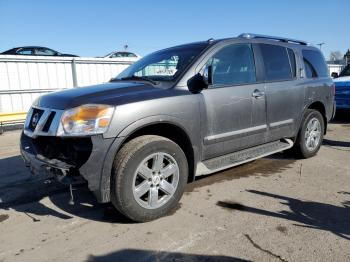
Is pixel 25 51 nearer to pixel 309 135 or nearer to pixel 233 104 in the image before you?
pixel 309 135

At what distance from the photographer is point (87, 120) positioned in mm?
3244

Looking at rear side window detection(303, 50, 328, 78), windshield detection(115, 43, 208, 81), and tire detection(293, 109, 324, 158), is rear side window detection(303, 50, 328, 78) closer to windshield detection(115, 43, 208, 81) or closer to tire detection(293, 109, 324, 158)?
tire detection(293, 109, 324, 158)

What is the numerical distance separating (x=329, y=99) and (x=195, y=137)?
10.9 feet

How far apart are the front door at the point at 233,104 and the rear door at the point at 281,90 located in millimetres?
208

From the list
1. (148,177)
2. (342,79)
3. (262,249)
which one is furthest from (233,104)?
(342,79)

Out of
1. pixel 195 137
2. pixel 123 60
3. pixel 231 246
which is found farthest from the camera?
pixel 123 60

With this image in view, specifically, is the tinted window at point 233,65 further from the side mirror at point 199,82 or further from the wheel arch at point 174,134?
the wheel arch at point 174,134

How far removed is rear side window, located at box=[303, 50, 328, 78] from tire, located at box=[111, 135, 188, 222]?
10.1 ft

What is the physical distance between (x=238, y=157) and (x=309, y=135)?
1949 millimetres

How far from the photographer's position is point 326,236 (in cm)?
316

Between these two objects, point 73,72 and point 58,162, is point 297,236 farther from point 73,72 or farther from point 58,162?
point 73,72

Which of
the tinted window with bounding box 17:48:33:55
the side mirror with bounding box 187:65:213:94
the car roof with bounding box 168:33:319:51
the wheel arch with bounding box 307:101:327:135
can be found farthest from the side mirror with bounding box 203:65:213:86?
the tinted window with bounding box 17:48:33:55

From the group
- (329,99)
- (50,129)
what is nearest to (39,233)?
(50,129)

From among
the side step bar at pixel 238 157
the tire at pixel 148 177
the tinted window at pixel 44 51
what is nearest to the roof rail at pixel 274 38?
the side step bar at pixel 238 157
